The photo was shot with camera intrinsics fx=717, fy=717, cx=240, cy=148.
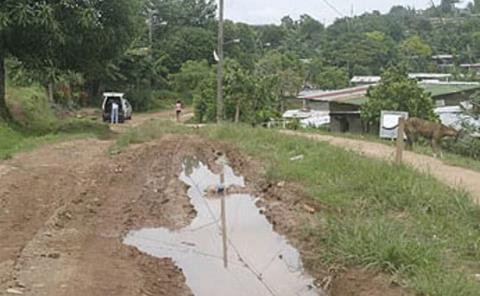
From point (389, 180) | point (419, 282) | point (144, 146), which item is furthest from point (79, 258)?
point (144, 146)

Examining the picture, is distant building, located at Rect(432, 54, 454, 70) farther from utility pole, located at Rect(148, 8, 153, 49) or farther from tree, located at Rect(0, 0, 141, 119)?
tree, located at Rect(0, 0, 141, 119)

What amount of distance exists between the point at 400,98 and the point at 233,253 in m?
21.5

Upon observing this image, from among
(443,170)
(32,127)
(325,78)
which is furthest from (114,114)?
(325,78)

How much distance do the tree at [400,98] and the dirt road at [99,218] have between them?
1289cm

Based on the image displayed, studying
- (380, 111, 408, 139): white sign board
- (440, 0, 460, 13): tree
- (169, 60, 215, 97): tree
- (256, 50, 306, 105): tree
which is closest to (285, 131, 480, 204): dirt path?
(380, 111, 408, 139): white sign board

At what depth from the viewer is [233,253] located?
8938 millimetres

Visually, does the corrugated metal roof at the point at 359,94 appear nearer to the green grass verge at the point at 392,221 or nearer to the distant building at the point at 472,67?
the distant building at the point at 472,67

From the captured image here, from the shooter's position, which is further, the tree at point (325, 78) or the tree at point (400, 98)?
the tree at point (325, 78)

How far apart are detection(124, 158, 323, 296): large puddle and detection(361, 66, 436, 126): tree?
59.4 feet

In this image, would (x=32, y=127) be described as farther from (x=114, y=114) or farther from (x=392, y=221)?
(x=392, y=221)

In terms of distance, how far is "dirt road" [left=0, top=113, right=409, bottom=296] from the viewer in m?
7.13

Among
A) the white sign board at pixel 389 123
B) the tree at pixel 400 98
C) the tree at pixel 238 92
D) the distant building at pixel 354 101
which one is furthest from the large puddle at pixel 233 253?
the distant building at pixel 354 101

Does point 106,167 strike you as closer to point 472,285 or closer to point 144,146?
point 144,146

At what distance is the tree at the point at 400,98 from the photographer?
1131 inches
